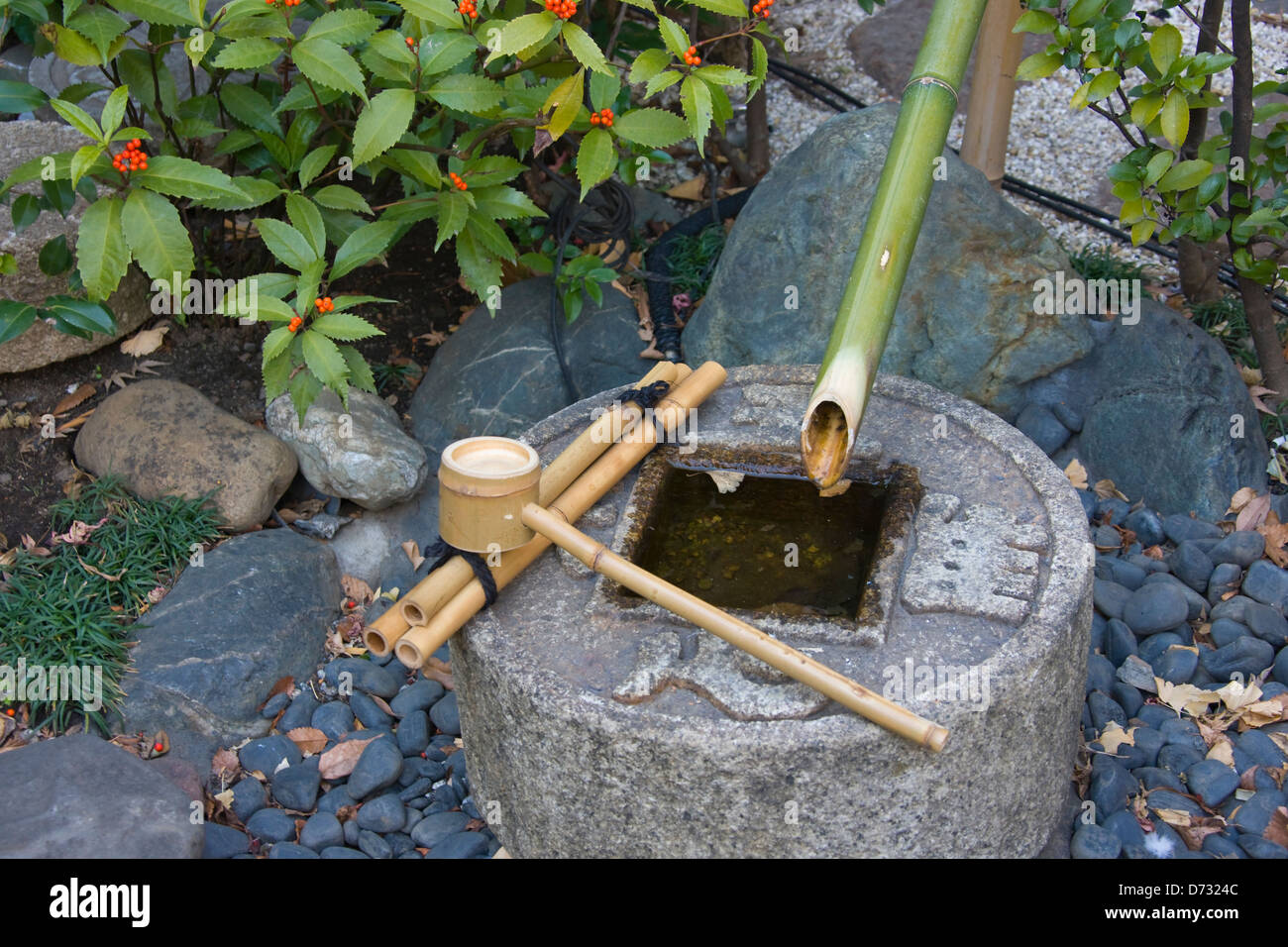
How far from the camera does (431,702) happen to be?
4.10 metres

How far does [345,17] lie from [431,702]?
2.26 meters

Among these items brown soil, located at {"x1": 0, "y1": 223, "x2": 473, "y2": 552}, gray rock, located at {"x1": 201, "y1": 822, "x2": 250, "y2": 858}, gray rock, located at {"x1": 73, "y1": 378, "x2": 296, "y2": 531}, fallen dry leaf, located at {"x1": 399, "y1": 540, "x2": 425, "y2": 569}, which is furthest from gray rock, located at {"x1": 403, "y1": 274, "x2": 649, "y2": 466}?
gray rock, located at {"x1": 201, "y1": 822, "x2": 250, "y2": 858}

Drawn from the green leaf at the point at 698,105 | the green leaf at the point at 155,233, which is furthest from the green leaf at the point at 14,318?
the green leaf at the point at 698,105

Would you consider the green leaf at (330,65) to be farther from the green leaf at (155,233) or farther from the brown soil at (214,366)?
the brown soil at (214,366)

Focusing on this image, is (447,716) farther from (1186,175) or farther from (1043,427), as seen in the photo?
(1186,175)

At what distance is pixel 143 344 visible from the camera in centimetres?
495

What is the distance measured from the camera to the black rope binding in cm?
311

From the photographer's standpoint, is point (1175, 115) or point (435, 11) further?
point (1175, 115)

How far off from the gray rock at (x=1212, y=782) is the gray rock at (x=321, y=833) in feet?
8.44

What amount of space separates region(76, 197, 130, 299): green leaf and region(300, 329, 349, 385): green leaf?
1.90 feet

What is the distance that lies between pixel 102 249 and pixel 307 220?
0.75 metres

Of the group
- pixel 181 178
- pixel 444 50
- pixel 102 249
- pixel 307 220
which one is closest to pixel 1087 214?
pixel 444 50
